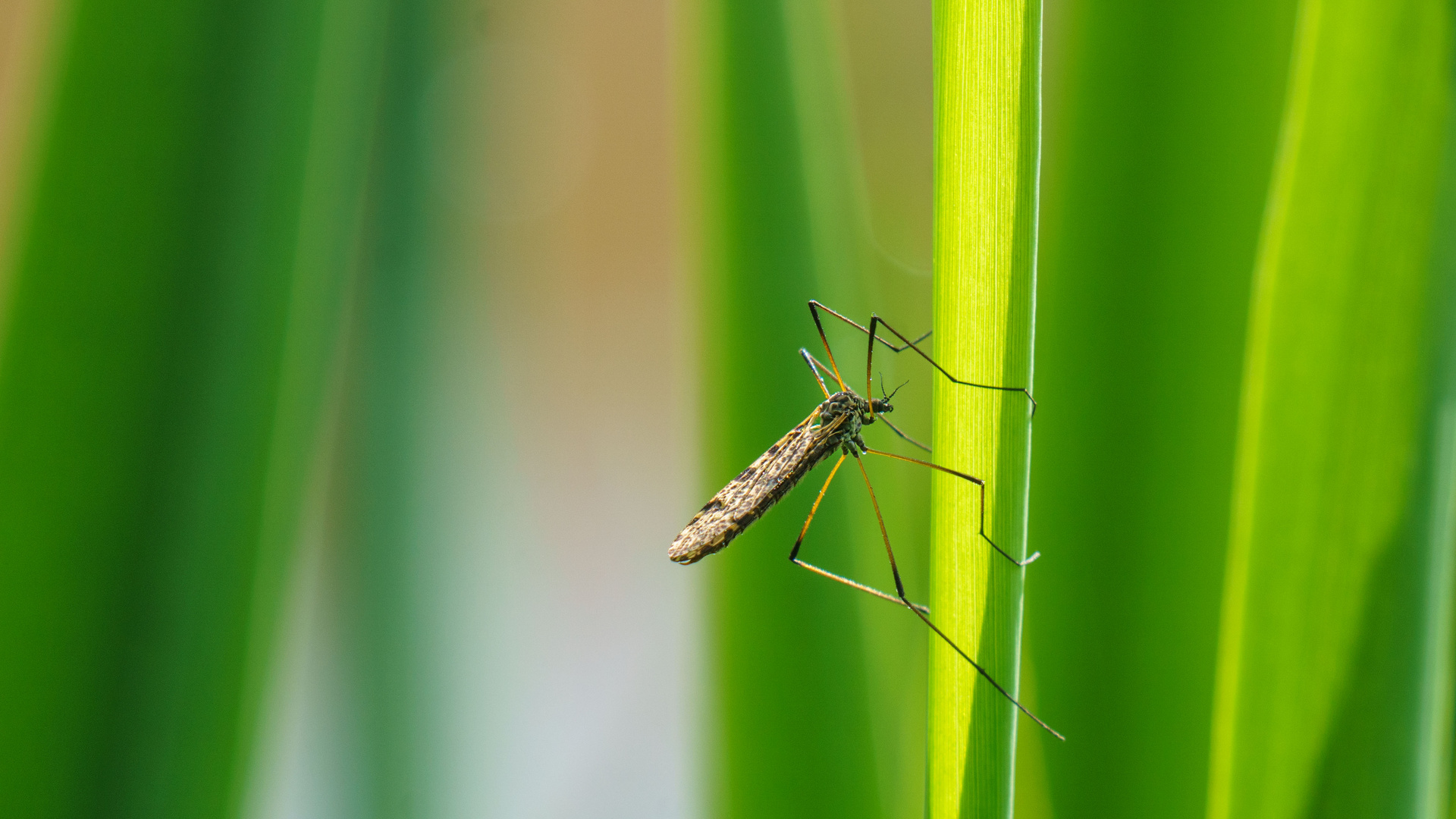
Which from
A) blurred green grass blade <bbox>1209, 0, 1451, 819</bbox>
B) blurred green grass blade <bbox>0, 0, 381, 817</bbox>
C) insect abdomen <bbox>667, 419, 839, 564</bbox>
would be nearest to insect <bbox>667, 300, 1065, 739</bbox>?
insect abdomen <bbox>667, 419, 839, 564</bbox>

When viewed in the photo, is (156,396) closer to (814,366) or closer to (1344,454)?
(814,366)

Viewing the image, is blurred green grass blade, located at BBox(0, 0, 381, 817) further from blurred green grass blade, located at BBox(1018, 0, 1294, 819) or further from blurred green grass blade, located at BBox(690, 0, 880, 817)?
blurred green grass blade, located at BBox(1018, 0, 1294, 819)

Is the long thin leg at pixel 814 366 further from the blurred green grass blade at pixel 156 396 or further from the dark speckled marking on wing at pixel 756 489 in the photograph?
the blurred green grass blade at pixel 156 396

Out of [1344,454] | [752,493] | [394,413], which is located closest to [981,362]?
[1344,454]

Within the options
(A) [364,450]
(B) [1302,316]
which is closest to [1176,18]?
(B) [1302,316]

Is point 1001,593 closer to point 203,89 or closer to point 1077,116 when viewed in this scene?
point 1077,116

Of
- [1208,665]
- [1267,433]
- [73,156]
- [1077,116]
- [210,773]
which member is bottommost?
[210,773]

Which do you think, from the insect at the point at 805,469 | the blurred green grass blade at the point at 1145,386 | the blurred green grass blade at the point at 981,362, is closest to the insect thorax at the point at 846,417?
the insect at the point at 805,469

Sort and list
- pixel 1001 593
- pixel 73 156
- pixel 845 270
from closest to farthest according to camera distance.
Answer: pixel 1001 593, pixel 73 156, pixel 845 270
